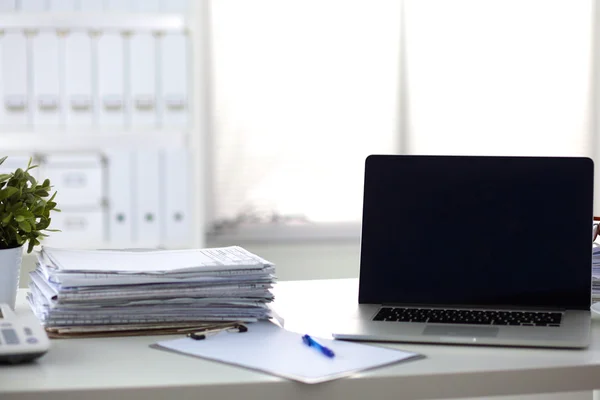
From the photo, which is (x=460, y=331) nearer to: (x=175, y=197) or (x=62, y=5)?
(x=175, y=197)

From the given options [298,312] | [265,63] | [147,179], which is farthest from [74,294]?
[265,63]

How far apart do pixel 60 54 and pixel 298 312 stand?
1.87 meters

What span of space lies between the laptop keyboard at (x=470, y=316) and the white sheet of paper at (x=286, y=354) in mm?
141

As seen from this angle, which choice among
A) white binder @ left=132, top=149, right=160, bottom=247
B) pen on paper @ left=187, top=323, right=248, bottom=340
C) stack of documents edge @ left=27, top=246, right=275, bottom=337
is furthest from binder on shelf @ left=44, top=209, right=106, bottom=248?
pen on paper @ left=187, top=323, right=248, bottom=340

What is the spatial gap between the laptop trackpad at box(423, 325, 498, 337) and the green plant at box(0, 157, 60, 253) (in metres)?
0.59

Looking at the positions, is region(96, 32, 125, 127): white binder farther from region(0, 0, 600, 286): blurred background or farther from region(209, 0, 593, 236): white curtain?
region(209, 0, 593, 236): white curtain

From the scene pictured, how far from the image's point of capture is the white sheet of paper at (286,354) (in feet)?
3.05

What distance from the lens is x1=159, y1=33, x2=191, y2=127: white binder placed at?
284 cm

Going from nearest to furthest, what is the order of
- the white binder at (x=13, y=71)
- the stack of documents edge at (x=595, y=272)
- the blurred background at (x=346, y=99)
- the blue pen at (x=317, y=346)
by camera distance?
the blue pen at (x=317, y=346) < the stack of documents edge at (x=595, y=272) < the white binder at (x=13, y=71) < the blurred background at (x=346, y=99)

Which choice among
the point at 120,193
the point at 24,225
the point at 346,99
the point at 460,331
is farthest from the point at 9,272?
the point at 346,99

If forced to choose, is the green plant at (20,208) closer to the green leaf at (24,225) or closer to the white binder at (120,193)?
the green leaf at (24,225)

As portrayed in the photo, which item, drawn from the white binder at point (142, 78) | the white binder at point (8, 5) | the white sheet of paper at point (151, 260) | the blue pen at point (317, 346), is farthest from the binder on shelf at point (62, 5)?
the blue pen at point (317, 346)

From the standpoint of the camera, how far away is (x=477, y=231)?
126cm

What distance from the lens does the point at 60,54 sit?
281 cm
